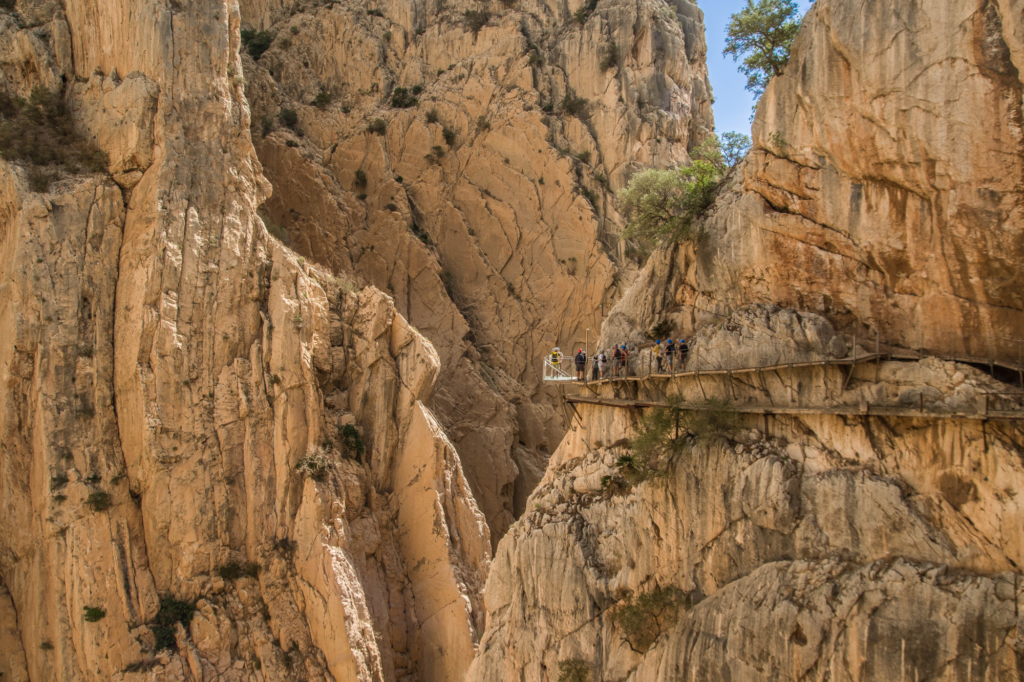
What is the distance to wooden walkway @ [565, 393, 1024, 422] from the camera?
40.1 feet

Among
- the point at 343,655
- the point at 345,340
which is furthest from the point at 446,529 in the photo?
the point at 345,340

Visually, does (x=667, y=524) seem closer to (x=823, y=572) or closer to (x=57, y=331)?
(x=823, y=572)

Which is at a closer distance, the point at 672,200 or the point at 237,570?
the point at 672,200

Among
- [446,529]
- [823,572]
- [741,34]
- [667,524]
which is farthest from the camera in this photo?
[446,529]

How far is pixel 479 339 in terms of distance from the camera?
32.3 meters

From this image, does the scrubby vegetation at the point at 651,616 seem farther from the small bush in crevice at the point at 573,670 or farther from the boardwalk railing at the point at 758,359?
the boardwalk railing at the point at 758,359

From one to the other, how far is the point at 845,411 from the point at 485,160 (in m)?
23.2

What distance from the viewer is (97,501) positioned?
20859 mm

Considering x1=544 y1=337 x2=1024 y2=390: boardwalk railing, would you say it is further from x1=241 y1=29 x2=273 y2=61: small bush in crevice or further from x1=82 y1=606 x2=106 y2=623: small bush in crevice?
x1=241 y1=29 x2=273 y2=61: small bush in crevice

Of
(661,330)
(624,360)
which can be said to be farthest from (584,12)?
(624,360)

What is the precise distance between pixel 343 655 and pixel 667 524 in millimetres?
10756

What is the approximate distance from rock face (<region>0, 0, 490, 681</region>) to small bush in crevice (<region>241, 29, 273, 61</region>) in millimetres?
11411

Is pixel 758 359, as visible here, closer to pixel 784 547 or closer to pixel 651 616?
pixel 784 547

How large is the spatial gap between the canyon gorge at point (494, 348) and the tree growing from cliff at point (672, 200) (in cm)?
50
